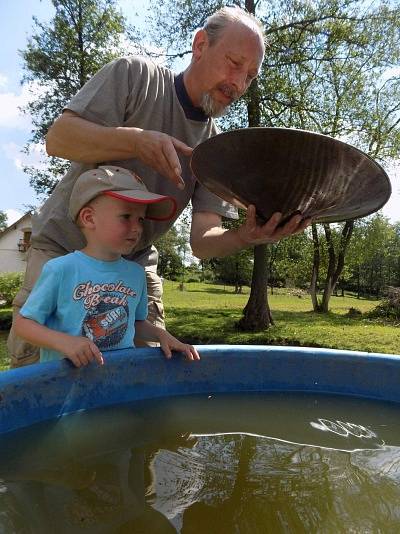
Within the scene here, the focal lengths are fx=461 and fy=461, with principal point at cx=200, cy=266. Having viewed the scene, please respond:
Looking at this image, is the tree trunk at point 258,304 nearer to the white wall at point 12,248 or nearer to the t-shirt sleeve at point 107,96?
the t-shirt sleeve at point 107,96

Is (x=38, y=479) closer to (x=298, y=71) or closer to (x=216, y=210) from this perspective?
(x=216, y=210)

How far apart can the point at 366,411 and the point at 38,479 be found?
1278 millimetres

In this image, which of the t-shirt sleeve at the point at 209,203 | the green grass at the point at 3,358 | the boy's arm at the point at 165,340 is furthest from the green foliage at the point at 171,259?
the boy's arm at the point at 165,340

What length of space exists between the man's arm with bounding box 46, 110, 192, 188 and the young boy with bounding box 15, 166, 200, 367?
0.28 feet

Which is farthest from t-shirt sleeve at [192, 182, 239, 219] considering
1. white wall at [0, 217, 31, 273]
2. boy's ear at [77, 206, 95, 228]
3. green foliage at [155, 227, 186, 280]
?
green foliage at [155, 227, 186, 280]

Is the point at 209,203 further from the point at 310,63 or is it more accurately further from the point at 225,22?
the point at 310,63

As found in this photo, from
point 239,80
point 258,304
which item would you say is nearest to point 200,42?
point 239,80

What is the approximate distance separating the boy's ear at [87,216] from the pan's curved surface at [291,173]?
0.46 metres

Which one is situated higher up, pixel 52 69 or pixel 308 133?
pixel 52 69

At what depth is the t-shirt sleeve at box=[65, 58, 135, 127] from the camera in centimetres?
182

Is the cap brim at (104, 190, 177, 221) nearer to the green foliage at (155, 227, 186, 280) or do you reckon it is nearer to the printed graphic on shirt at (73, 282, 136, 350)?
the printed graphic on shirt at (73, 282, 136, 350)

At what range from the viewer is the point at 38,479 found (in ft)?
3.63

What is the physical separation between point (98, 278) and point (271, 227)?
68cm

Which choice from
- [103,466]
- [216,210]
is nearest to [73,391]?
[103,466]
